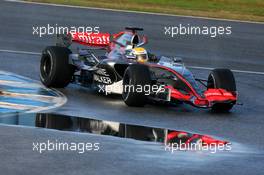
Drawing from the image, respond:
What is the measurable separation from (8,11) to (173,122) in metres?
14.0

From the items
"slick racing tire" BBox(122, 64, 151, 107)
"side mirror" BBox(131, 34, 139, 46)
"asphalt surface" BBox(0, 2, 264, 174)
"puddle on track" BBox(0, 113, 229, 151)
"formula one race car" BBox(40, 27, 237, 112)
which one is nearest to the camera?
"asphalt surface" BBox(0, 2, 264, 174)

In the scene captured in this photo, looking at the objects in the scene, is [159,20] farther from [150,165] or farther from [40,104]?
[150,165]

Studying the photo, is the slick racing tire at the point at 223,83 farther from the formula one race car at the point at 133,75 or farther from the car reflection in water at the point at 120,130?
the car reflection in water at the point at 120,130

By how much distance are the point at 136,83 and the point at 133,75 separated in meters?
0.17

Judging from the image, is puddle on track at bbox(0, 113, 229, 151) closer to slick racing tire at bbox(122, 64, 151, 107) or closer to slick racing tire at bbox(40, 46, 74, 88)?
slick racing tire at bbox(122, 64, 151, 107)

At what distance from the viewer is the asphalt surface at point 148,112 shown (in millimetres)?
12203

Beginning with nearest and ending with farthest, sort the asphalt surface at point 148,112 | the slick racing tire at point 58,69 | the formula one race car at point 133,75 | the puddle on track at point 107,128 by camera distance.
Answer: the asphalt surface at point 148,112 < the puddle on track at point 107,128 < the formula one race car at point 133,75 < the slick racing tire at point 58,69

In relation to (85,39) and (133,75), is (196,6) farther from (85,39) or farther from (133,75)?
(133,75)

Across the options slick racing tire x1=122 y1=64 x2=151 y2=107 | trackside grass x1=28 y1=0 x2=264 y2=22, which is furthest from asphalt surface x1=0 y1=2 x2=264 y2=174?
trackside grass x1=28 y1=0 x2=264 y2=22

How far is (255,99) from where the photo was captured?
1886cm

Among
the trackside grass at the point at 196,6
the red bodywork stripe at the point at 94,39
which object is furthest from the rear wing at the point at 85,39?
the trackside grass at the point at 196,6

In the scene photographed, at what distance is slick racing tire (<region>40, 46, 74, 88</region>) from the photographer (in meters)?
18.0

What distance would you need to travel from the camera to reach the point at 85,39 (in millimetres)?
19547

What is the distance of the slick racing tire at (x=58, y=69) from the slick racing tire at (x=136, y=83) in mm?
1816
